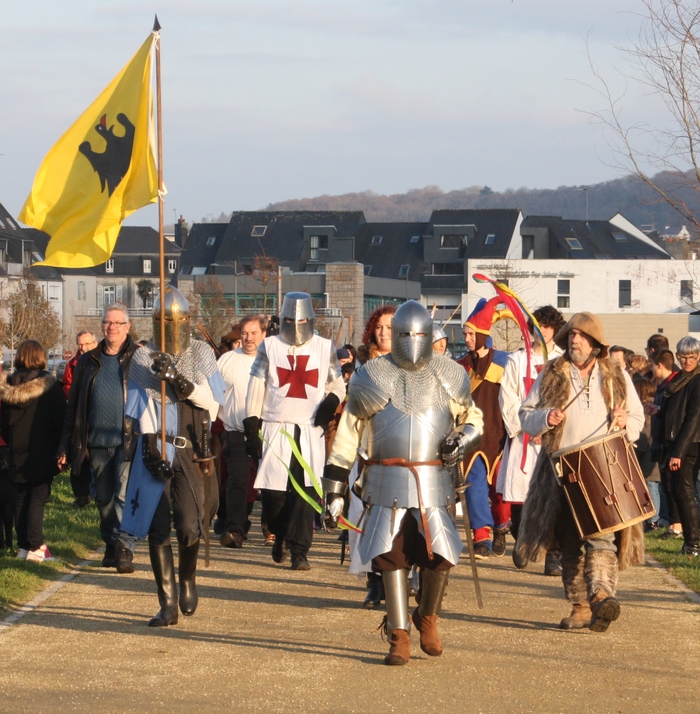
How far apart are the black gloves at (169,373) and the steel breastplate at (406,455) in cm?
122

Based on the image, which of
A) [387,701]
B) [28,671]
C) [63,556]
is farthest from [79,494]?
[387,701]

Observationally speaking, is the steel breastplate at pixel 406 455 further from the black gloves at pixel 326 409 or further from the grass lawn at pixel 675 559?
the grass lawn at pixel 675 559

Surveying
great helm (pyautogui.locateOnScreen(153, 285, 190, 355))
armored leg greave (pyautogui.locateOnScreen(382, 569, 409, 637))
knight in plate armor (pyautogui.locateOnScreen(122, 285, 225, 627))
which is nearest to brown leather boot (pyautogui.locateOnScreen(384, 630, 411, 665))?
armored leg greave (pyautogui.locateOnScreen(382, 569, 409, 637))

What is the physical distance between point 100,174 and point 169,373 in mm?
1292

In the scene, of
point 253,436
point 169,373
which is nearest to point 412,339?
point 169,373

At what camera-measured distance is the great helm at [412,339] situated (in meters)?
6.59

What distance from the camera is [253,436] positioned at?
31.5ft

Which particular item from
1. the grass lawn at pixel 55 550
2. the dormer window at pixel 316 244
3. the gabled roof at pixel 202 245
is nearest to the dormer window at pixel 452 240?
the dormer window at pixel 316 244

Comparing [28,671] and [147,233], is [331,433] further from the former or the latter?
[147,233]

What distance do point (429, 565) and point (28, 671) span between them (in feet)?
6.72

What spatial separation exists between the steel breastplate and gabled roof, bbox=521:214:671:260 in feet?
248

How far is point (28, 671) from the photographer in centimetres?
618

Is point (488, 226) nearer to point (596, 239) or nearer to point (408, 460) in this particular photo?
point (596, 239)

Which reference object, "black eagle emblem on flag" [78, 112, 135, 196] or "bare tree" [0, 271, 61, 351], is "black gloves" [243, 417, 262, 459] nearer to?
"black eagle emblem on flag" [78, 112, 135, 196]
